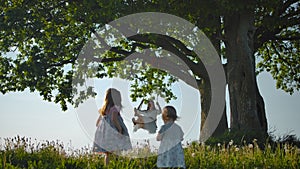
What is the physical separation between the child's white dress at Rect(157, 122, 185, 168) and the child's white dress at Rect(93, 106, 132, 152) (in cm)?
153

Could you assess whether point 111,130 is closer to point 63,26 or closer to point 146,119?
point 146,119

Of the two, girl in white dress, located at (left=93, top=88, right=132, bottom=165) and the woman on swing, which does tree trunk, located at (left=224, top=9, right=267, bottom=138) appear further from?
girl in white dress, located at (left=93, top=88, right=132, bottom=165)

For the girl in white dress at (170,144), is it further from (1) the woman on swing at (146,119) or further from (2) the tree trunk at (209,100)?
(2) the tree trunk at (209,100)

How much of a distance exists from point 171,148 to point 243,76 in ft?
32.1

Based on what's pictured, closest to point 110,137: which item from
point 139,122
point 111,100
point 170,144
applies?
point 111,100

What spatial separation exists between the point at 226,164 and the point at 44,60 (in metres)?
10.4

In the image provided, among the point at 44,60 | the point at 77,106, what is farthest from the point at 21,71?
the point at 77,106

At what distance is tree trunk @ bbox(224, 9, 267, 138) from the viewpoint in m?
17.5

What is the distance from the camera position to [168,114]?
28.9ft

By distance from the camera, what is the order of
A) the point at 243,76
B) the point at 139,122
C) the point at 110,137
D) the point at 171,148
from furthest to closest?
the point at 243,76, the point at 139,122, the point at 110,137, the point at 171,148

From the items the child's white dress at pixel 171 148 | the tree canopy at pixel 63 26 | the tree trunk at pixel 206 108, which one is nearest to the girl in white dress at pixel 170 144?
the child's white dress at pixel 171 148

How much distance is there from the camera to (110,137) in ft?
33.0

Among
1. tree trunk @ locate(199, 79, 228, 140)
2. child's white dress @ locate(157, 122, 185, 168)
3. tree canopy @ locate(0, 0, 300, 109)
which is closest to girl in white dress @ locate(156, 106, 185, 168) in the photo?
child's white dress @ locate(157, 122, 185, 168)

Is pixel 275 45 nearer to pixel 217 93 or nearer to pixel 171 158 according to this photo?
pixel 217 93
